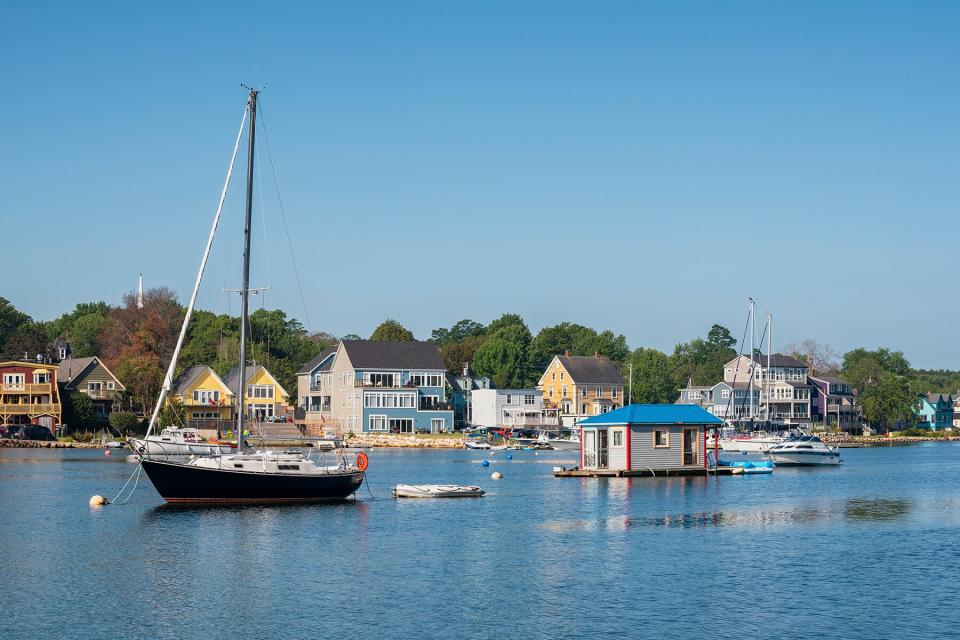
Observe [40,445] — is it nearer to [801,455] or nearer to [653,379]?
[801,455]

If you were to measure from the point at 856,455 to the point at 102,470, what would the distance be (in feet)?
272

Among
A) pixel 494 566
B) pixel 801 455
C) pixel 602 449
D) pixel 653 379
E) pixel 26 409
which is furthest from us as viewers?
pixel 653 379

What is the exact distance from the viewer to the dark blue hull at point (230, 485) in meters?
51.6

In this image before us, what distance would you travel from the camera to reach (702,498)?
195 feet

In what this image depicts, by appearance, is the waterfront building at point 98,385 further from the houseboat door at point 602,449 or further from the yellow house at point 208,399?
the houseboat door at point 602,449

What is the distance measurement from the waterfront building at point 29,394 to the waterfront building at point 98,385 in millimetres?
5581

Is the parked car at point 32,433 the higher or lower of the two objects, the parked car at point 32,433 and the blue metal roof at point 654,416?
the lower

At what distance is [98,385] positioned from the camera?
5340 inches

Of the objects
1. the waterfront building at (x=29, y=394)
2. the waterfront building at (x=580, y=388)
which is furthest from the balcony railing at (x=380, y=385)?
the waterfront building at (x=29, y=394)

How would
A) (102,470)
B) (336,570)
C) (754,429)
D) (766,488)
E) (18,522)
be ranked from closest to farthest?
(336,570), (18,522), (766,488), (102,470), (754,429)

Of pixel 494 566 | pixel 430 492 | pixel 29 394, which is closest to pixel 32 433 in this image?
pixel 29 394

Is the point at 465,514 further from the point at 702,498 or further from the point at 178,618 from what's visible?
the point at 178,618

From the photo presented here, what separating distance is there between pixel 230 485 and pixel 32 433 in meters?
79.8

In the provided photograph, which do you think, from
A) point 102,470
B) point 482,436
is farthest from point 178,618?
point 482,436
